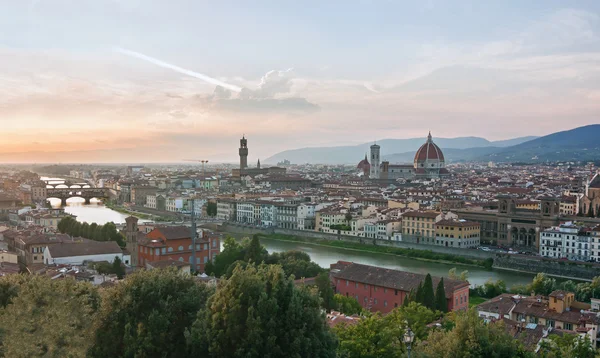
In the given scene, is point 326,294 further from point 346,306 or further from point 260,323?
point 260,323

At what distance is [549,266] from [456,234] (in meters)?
3.73

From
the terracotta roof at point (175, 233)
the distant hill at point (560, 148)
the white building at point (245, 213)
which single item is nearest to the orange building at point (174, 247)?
the terracotta roof at point (175, 233)

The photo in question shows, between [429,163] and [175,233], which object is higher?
[429,163]

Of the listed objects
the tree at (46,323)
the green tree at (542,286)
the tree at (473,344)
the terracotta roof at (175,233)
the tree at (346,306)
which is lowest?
the green tree at (542,286)

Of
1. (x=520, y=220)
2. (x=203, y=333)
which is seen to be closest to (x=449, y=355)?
(x=203, y=333)

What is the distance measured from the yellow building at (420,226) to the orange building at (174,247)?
803 cm

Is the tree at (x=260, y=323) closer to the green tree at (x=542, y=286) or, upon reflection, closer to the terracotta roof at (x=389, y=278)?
the terracotta roof at (x=389, y=278)

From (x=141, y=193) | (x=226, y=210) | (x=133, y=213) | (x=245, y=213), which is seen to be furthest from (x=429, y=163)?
(x=133, y=213)

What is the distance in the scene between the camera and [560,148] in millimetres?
130250

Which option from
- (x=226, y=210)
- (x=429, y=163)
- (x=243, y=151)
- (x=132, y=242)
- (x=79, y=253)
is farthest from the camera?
(x=243, y=151)

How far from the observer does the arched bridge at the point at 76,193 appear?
39.6 metres

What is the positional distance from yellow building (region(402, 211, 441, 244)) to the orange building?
8.03 meters

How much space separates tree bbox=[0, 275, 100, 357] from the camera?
440 cm

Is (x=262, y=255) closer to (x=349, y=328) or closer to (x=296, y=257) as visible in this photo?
(x=296, y=257)
